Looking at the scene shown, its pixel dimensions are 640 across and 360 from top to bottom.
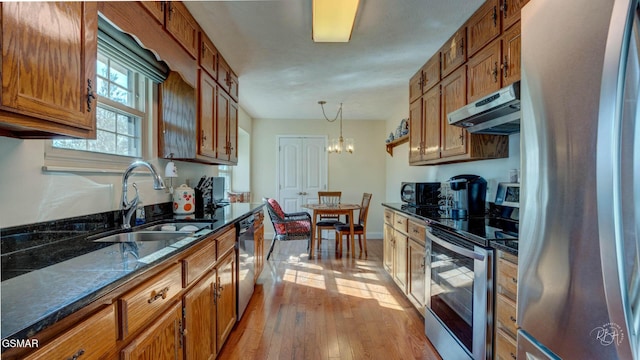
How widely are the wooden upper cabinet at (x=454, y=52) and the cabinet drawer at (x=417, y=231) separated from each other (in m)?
1.32

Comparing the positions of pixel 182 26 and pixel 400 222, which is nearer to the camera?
pixel 182 26

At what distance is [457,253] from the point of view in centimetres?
173

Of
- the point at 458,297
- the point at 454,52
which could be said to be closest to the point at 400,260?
the point at 458,297

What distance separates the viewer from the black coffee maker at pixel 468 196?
2234mm

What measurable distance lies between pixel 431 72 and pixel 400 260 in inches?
73.0

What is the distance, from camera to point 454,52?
2.40 m

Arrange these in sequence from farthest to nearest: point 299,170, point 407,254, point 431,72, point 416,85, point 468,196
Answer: point 299,170, point 416,85, point 431,72, point 407,254, point 468,196

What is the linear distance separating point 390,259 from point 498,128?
183cm

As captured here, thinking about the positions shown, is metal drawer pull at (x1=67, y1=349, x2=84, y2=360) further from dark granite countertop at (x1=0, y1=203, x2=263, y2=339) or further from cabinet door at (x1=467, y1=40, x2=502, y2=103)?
cabinet door at (x1=467, y1=40, x2=502, y2=103)

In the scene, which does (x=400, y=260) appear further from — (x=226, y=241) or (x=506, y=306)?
(x=226, y=241)

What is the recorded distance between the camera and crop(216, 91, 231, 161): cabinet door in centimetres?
282

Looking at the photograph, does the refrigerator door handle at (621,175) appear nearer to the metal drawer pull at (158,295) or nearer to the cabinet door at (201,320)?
the metal drawer pull at (158,295)

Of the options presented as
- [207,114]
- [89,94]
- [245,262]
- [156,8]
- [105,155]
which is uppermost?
[156,8]

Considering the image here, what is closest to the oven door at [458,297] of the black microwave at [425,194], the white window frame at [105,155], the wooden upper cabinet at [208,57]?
the black microwave at [425,194]
